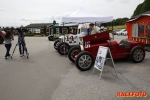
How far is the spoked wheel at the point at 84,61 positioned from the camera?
19.4 ft

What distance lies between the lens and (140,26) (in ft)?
41.4

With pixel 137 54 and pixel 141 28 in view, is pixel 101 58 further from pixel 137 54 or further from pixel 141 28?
pixel 141 28

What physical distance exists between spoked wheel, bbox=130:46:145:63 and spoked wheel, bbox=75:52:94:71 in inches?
83.4

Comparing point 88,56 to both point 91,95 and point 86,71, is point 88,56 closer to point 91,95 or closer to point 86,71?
point 86,71

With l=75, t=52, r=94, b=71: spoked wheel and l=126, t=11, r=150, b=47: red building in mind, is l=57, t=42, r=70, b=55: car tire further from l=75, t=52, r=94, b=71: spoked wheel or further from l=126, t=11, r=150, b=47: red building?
l=126, t=11, r=150, b=47: red building

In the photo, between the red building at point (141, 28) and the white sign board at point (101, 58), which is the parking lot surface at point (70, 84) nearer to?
the white sign board at point (101, 58)

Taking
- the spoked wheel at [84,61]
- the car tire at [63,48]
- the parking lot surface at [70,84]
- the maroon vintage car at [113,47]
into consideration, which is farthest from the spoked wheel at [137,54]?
the car tire at [63,48]

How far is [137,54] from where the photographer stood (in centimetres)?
703

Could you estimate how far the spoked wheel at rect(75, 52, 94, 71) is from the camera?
5920mm

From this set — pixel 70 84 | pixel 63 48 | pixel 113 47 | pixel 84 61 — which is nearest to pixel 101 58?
pixel 84 61

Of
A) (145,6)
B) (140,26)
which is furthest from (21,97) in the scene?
(145,6)

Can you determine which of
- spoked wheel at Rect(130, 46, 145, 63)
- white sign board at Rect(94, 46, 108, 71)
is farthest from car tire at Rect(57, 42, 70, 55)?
white sign board at Rect(94, 46, 108, 71)

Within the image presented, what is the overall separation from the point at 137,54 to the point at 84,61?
8.87 ft

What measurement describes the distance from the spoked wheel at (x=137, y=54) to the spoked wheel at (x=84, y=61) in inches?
83.4
